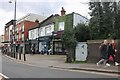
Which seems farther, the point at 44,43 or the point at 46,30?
the point at 46,30

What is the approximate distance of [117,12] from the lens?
113ft

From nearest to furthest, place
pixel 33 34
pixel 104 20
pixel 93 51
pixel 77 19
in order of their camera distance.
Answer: pixel 93 51 < pixel 104 20 < pixel 77 19 < pixel 33 34

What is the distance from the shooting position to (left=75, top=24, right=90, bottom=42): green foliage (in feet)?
137

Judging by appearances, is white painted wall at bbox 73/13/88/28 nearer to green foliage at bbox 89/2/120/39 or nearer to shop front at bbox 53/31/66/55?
shop front at bbox 53/31/66/55

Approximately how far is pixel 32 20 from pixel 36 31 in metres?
17.5

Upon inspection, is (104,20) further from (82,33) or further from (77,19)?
(77,19)

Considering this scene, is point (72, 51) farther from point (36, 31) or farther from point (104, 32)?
point (36, 31)

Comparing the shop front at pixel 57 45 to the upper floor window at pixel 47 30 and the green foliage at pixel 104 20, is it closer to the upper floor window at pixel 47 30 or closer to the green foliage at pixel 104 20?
the upper floor window at pixel 47 30

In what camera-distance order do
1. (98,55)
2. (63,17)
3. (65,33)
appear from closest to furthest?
1. (98,55)
2. (65,33)
3. (63,17)

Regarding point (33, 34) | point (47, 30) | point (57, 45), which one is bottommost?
point (57, 45)

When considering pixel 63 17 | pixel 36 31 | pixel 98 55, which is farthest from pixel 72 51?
pixel 36 31

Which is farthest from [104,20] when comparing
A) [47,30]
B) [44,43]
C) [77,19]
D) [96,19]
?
[44,43]

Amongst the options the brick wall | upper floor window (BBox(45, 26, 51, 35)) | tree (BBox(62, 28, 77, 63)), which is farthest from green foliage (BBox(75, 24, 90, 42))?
upper floor window (BBox(45, 26, 51, 35))

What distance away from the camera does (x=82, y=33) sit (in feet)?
139
